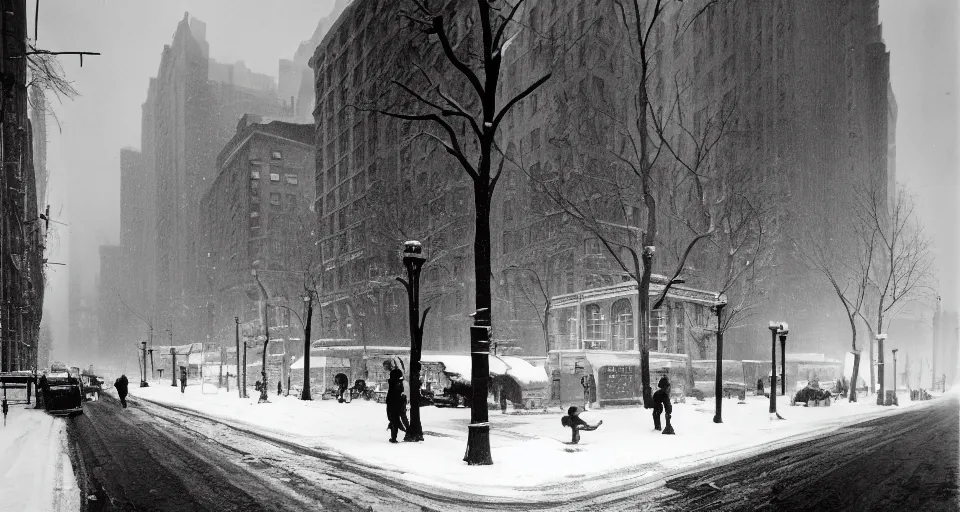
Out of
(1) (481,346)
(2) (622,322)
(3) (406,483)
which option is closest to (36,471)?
(3) (406,483)

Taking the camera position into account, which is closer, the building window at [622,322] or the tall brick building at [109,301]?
the tall brick building at [109,301]

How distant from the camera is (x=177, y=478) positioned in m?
→ 10.4

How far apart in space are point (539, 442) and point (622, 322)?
73.6 feet

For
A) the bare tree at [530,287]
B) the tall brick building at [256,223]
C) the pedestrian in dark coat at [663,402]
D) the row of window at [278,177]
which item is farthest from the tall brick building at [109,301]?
the row of window at [278,177]

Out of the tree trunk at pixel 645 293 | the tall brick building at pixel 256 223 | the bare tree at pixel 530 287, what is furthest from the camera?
the tall brick building at pixel 256 223

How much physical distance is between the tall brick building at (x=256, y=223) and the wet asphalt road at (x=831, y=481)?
170 ft

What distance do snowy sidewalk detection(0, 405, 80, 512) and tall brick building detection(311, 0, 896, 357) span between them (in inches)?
1031

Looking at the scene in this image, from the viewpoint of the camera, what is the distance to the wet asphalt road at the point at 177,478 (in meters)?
8.59

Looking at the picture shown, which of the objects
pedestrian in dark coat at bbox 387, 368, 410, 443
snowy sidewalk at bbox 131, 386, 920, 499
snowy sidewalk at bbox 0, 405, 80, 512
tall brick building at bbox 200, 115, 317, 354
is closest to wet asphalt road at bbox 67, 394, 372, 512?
snowy sidewalk at bbox 0, 405, 80, 512

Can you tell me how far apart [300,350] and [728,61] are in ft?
A: 148

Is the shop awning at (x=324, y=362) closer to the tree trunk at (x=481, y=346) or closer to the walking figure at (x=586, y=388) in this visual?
the walking figure at (x=586, y=388)

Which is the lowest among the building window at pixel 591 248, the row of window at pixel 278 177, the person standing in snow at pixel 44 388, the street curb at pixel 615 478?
the person standing in snow at pixel 44 388

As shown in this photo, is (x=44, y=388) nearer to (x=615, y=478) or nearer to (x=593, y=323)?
(x=615, y=478)

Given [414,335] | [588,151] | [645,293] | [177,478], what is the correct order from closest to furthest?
[177,478], [414,335], [645,293], [588,151]
